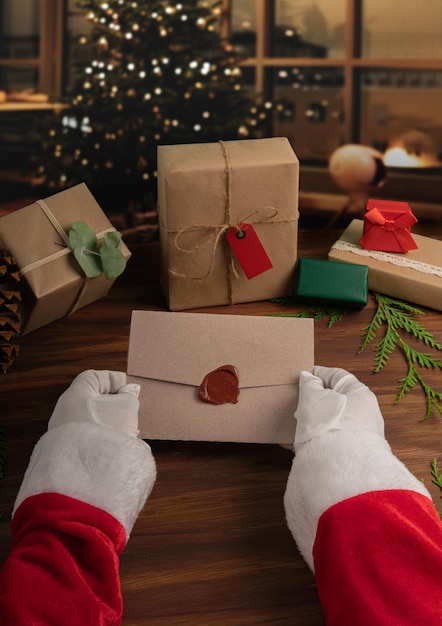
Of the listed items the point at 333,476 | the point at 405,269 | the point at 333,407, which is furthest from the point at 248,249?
the point at 333,476

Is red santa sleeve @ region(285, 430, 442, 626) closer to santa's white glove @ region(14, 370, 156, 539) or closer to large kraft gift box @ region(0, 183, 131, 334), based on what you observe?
santa's white glove @ region(14, 370, 156, 539)

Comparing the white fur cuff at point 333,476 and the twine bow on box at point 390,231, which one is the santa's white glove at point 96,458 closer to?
the white fur cuff at point 333,476

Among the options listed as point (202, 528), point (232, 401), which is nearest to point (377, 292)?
point (232, 401)

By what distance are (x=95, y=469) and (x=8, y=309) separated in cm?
37

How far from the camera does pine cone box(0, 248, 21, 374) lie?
1116 millimetres

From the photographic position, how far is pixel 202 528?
3.09ft

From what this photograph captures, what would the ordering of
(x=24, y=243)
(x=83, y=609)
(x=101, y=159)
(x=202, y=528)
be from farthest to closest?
(x=101, y=159) → (x=24, y=243) → (x=202, y=528) → (x=83, y=609)

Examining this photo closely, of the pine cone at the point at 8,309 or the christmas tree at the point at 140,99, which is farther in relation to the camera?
the christmas tree at the point at 140,99

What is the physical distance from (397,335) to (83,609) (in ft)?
2.62

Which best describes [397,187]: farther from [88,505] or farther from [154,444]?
[88,505]

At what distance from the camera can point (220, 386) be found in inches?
41.6

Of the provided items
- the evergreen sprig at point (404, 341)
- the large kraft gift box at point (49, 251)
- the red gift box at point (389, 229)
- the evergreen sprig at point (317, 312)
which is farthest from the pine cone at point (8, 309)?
the red gift box at point (389, 229)

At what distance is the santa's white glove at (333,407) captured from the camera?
3.12 feet

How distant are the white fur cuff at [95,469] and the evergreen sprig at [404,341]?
482 mm
